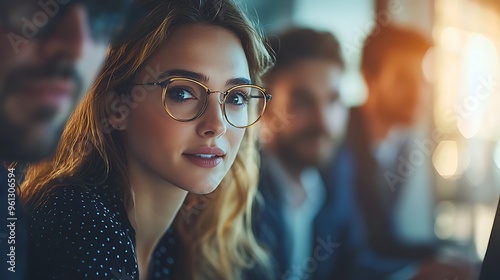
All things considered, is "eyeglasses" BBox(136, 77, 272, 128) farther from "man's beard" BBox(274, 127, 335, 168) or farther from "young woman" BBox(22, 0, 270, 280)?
"man's beard" BBox(274, 127, 335, 168)

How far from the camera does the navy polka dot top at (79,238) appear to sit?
1276 mm

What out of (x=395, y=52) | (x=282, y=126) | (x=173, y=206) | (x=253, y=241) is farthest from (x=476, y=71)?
(x=173, y=206)

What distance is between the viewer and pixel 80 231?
50.8 inches

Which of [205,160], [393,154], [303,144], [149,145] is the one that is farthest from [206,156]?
[393,154]

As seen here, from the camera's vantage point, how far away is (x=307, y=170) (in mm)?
1547

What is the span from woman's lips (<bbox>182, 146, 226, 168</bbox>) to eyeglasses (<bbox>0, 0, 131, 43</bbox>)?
0.97 feet

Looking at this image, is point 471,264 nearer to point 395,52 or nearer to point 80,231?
point 395,52

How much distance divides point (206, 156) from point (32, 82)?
39cm

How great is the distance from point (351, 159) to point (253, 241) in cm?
31

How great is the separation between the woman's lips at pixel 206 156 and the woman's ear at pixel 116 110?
0.15m

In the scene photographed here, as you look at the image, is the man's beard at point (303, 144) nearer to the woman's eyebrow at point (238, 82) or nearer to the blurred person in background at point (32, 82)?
the woman's eyebrow at point (238, 82)

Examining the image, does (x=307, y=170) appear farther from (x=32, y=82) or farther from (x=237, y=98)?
(x=32, y=82)

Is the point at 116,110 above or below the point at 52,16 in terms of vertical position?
below

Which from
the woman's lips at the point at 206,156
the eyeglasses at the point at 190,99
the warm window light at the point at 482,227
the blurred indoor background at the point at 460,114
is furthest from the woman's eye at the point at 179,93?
the warm window light at the point at 482,227
